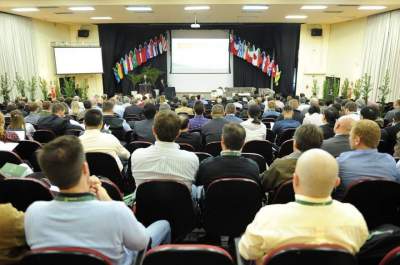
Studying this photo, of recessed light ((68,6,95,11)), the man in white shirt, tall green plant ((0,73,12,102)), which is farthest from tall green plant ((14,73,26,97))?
the man in white shirt

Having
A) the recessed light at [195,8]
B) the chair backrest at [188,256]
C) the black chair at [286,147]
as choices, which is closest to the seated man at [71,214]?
the chair backrest at [188,256]

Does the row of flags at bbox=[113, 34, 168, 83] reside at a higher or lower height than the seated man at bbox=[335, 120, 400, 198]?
higher

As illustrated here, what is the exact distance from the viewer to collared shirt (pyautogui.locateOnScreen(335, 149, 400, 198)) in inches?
110

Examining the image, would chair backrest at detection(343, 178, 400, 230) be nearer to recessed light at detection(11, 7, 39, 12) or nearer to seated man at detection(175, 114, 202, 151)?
seated man at detection(175, 114, 202, 151)

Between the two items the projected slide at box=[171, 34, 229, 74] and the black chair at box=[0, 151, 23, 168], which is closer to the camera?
the black chair at box=[0, 151, 23, 168]

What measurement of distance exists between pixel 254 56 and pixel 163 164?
14.3 meters

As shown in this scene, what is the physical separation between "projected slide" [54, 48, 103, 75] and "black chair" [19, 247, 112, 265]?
13.2 m

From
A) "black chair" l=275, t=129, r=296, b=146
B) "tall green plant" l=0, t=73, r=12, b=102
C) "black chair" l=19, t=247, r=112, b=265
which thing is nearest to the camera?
"black chair" l=19, t=247, r=112, b=265

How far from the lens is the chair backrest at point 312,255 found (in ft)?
4.76

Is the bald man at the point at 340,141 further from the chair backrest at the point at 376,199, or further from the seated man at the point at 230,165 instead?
the seated man at the point at 230,165

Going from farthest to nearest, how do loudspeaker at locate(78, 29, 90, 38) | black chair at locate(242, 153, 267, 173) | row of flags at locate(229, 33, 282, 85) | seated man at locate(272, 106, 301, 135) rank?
1. row of flags at locate(229, 33, 282, 85)
2. loudspeaker at locate(78, 29, 90, 38)
3. seated man at locate(272, 106, 301, 135)
4. black chair at locate(242, 153, 267, 173)

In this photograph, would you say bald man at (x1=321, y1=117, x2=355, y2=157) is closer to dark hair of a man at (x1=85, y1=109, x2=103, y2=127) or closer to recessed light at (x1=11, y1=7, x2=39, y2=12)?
dark hair of a man at (x1=85, y1=109, x2=103, y2=127)

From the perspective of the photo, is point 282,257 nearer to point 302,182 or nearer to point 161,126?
point 302,182

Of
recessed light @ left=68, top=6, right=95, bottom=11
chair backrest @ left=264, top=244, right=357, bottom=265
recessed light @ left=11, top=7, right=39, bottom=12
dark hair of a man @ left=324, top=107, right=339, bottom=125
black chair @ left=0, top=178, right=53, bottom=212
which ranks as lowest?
black chair @ left=0, top=178, right=53, bottom=212
